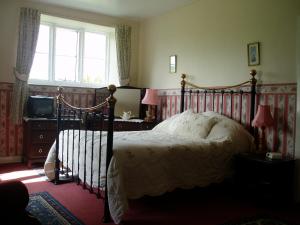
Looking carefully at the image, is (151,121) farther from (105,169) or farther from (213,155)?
→ (105,169)

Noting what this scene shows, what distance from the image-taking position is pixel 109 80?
586cm

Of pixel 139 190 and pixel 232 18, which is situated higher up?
pixel 232 18

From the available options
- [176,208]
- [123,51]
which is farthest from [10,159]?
[176,208]

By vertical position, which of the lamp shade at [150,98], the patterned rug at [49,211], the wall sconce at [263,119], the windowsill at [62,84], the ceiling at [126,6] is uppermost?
the ceiling at [126,6]

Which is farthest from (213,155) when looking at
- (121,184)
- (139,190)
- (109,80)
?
(109,80)

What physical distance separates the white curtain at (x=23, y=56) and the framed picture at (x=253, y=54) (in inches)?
130

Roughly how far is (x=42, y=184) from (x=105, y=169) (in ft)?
4.59

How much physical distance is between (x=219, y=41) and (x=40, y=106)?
2.92 metres

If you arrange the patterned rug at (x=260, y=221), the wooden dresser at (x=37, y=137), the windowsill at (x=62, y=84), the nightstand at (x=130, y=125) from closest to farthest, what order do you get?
the patterned rug at (x=260, y=221) < the wooden dresser at (x=37, y=137) < the nightstand at (x=130, y=125) < the windowsill at (x=62, y=84)

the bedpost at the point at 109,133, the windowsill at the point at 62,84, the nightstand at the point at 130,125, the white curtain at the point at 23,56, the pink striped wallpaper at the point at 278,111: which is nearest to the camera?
the bedpost at the point at 109,133

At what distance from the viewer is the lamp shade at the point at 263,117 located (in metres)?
3.27

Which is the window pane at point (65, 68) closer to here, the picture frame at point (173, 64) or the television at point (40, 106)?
the television at point (40, 106)

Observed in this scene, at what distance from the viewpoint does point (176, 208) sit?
3000mm

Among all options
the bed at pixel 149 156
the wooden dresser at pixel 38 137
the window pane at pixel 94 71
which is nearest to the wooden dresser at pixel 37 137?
the wooden dresser at pixel 38 137
